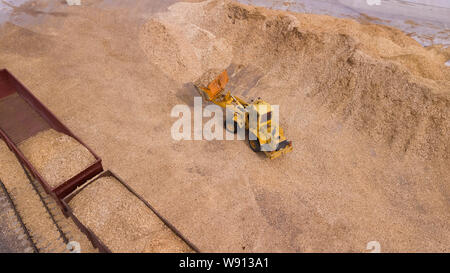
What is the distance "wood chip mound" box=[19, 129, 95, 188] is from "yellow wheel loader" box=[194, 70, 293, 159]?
6.28m

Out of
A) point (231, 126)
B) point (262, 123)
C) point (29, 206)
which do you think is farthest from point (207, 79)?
point (29, 206)

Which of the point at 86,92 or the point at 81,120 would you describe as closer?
the point at 81,120

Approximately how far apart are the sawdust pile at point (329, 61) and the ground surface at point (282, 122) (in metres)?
0.06

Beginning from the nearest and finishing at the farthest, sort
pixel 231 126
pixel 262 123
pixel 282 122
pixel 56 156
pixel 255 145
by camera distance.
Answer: pixel 56 156 < pixel 262 123 < pixel 255 145 < pixel 231 126 < pixel 282 122

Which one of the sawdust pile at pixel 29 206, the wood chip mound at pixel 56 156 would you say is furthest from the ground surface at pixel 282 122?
the sawdust pile at pixel 29 206

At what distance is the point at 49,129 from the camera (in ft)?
37.8

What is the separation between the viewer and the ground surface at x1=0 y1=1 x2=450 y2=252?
10.2m

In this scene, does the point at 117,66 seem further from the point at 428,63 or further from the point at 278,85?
the point at 428,63

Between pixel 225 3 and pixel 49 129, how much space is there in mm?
14687

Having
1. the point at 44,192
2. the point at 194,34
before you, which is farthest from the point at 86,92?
the point at 194,34

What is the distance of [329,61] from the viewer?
50.4 feet

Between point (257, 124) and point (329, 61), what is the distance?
6.83 metres

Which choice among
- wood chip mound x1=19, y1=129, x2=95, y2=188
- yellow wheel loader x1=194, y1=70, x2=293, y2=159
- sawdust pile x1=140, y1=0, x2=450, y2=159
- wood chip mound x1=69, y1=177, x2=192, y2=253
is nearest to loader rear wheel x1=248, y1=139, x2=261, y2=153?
yellow wheel loader x1=194, y1=70, x2=293, y2=159

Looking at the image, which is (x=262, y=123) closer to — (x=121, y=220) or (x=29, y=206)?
(x=121, y=220)
